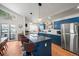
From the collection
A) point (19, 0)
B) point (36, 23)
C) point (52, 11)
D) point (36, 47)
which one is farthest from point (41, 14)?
point (19, 0)

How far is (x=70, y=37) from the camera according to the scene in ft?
14.7

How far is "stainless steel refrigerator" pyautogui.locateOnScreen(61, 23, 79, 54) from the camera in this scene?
417cm

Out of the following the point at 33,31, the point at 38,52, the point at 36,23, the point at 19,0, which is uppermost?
the point at 19,0

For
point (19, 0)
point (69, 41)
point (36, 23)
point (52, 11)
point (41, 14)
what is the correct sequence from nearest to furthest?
point (19, 0)
point (36, 23)
point (52, 11)
point (41, 14)
point (69, 41)

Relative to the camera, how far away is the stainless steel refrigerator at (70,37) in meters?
4.17

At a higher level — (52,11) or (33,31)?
(52,11)

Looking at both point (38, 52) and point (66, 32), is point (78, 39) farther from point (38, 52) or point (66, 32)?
point (38, 52)

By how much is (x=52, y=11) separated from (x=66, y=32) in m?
1.65

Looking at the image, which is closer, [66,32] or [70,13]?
[70,13]

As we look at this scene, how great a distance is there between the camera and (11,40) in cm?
303

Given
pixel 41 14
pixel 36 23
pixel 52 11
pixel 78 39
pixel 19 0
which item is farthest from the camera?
pixel 78 39

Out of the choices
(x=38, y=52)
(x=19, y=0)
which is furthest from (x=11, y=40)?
(x=19, y=0)

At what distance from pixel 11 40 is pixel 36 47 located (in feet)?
2.21

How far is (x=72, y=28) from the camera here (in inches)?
172
